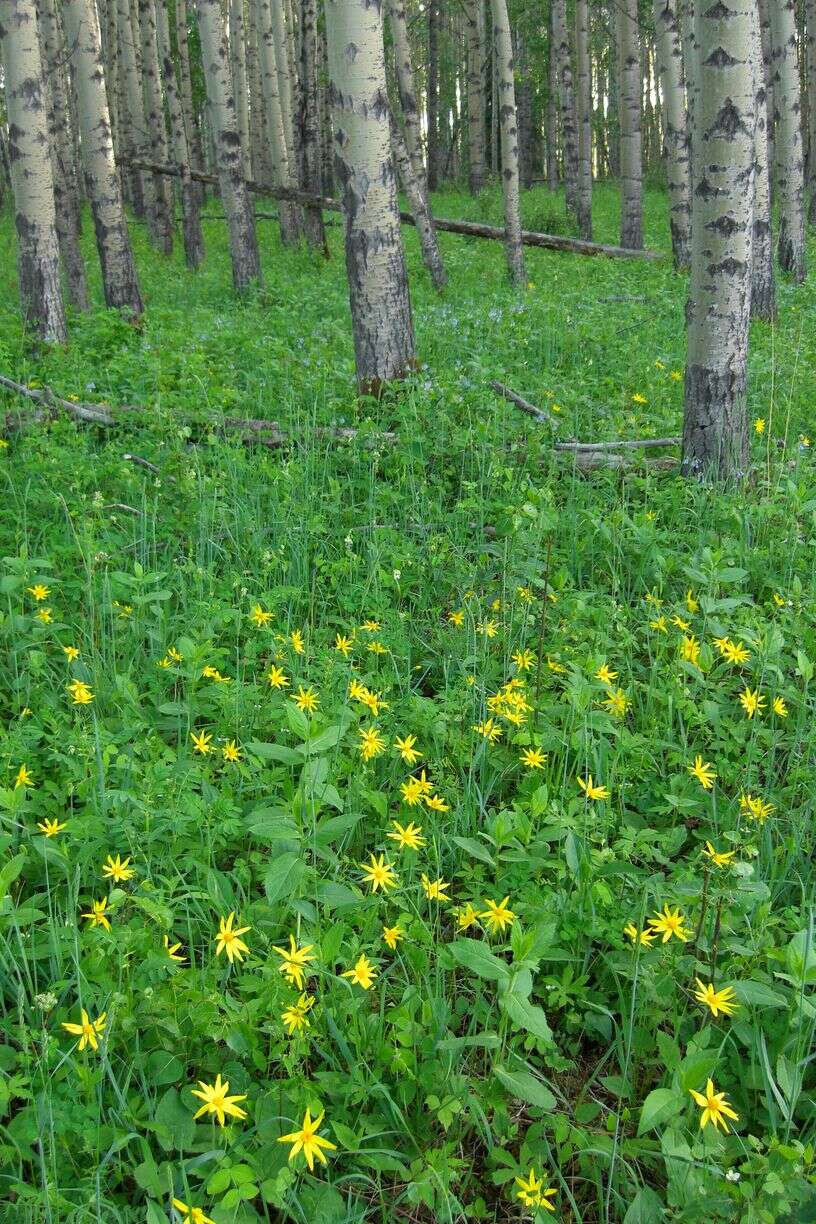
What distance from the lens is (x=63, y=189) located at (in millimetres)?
10633

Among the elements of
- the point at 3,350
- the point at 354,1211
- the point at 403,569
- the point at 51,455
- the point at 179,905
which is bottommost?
the point at 354,1211

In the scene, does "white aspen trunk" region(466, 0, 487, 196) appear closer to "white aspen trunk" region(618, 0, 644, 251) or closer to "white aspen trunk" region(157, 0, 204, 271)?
"white aspen trunk" region(618, 0, 644, 251)

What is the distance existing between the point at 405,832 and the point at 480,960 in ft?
1.46

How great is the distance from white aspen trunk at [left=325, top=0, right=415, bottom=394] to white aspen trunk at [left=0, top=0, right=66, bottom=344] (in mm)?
3017

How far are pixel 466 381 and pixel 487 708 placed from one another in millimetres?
3105

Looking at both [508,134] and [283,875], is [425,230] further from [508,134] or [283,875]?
[283,875]

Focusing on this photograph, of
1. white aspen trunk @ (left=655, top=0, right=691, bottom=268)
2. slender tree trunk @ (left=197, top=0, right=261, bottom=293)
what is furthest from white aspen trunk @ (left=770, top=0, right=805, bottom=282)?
slender tree trunk @ (left=197, top=0, right=261, bottom=293)

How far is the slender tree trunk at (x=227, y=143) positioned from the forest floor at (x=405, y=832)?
6579 mm

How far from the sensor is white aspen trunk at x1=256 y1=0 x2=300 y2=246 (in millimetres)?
14445

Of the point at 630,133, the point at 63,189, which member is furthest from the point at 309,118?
the point at 63,189

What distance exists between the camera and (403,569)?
3643mm

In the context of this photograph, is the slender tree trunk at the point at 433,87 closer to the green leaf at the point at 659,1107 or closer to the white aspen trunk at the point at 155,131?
the white aspen trunk at the point at 155,131

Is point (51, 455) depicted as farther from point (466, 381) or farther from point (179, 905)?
point (179, 905)

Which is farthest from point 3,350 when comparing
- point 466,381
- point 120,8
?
point 120,8
